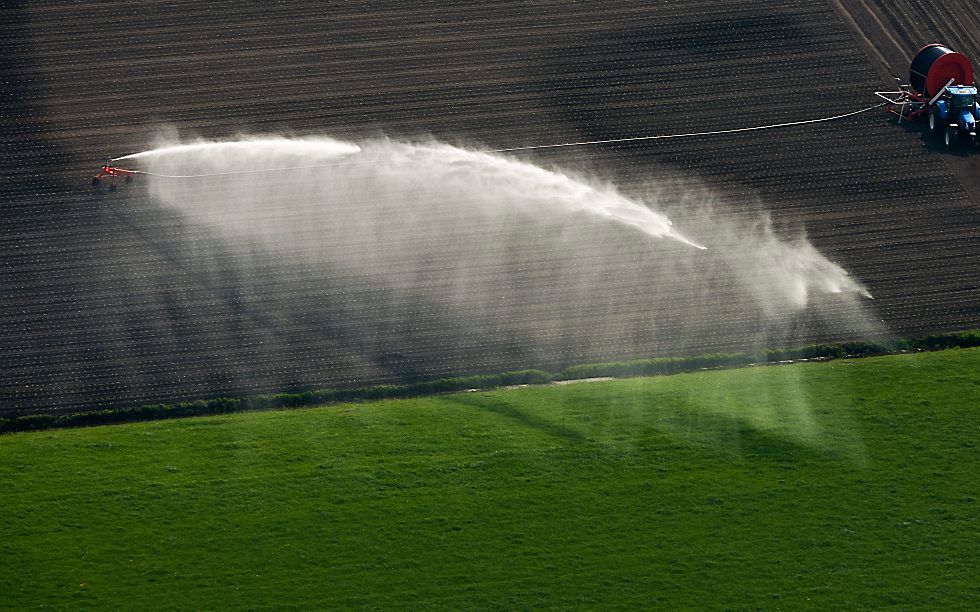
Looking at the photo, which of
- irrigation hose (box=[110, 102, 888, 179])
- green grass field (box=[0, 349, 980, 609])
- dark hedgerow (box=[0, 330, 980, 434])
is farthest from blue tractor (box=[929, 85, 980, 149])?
green grass field (box=[0, 349, 980, 609])

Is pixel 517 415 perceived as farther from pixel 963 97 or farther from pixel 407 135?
pixel 963 97

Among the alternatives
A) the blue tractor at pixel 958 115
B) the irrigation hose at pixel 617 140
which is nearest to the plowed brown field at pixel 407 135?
the irrigation hose at pixel 617 140

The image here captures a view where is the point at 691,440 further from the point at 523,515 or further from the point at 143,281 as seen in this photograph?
the point at 143,281

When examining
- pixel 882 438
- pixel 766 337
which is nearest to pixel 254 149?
pixel 766 337

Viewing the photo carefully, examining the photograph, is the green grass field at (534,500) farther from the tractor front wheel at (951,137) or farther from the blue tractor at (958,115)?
the blue tractor at (958,115)

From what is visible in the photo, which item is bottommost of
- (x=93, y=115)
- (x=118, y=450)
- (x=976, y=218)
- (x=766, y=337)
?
(x=118, y=450)

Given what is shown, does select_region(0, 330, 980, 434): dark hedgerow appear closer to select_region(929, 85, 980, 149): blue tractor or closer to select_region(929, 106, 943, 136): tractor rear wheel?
select_region(929, 85, 980, 149): blue tractor
